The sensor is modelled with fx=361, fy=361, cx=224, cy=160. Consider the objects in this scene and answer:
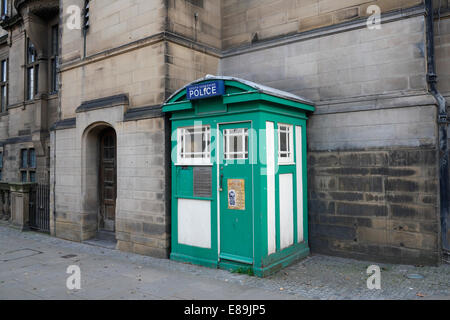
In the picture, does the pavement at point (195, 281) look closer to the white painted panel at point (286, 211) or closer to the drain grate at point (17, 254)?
the drain grate at point (17, 254)

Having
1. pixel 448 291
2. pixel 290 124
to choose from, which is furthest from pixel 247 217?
pixel 448 291

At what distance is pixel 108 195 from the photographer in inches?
387

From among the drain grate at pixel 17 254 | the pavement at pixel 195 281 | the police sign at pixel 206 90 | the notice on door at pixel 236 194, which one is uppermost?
the police sign at pixel 206 90

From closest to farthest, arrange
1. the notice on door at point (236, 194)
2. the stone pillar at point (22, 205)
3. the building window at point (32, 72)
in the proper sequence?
the notice on door at point (236, 194)
the stone pillar at point (22, 205)
the building window at point (32, 72)

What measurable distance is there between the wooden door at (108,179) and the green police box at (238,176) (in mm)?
2768

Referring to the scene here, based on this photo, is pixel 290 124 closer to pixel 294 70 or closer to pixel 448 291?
pixel 294 70

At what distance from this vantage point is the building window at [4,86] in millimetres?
16197

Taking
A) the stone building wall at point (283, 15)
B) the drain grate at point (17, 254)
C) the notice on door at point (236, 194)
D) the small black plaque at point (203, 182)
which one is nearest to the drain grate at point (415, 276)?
the notice on door at point (236, 194)

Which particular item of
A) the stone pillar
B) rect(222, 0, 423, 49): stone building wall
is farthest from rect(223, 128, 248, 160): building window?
the stone pillar

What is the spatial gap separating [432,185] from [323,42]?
3.68 meters

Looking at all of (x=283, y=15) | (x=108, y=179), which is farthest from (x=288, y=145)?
(x=108, y=179)

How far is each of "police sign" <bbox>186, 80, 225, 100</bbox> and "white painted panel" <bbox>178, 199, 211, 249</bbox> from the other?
2050mm

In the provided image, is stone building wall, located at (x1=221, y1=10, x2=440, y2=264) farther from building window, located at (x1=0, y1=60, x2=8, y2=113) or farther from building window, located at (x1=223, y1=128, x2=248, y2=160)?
building window, located at (x1=0, y1=60, x2=8, y2=113)
